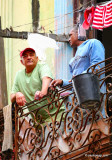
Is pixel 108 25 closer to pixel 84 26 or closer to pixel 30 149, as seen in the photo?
pixel 84 26

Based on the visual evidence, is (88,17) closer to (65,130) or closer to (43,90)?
(43,90)

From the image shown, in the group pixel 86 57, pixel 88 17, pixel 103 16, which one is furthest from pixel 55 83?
pixel 88 17

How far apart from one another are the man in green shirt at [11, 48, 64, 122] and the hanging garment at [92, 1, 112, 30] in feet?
3.53

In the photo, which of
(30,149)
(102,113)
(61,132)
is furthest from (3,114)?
(102,113)

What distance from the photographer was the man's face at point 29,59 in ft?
35.4

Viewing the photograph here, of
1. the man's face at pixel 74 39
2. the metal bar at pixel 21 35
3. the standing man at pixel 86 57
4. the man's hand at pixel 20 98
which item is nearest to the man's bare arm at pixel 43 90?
the standing man at pixel 86 57

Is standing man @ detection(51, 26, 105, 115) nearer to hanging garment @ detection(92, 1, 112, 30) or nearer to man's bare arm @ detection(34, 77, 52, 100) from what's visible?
man's bare arm @ detection(34, 77, 52, 100)

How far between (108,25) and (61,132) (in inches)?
76.7

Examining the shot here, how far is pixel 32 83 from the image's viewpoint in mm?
10562

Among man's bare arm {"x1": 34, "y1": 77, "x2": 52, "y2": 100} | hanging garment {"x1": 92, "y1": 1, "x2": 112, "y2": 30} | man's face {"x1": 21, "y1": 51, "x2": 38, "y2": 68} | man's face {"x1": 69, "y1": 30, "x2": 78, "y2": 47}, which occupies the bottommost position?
man's bare arm {"x1": 34, "y1": 77, "x2": 52, "y2": 100}

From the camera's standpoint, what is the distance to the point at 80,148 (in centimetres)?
912

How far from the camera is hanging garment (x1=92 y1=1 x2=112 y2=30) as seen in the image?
10531 millimetres

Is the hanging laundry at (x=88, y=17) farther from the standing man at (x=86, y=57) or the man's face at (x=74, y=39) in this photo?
the standing man at (x=86, y=57)

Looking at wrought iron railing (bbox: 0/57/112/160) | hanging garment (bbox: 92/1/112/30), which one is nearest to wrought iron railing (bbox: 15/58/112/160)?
wrought iron railing (bbox: 0/57/112/160)
